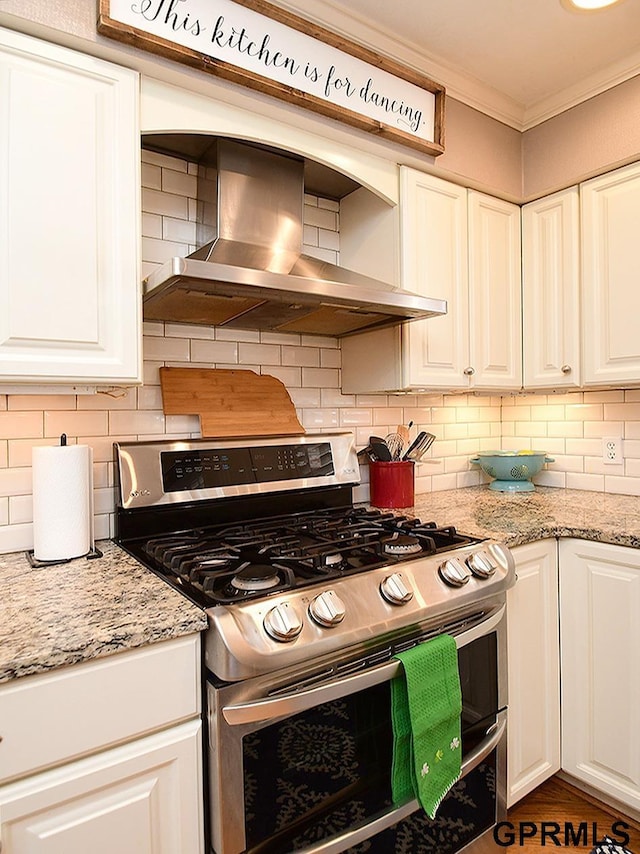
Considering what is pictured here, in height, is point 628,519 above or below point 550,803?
above

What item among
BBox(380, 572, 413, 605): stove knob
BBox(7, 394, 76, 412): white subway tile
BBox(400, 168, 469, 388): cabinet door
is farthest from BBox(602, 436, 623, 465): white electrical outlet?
BBox(7, 394, 76, 412): white subway tile

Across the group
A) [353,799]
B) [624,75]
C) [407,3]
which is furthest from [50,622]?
[624,75]

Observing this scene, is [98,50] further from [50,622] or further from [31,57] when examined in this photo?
[50,622]

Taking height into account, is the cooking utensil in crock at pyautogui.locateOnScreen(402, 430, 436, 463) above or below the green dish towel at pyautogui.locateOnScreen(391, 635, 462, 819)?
above

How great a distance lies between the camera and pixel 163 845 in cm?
102

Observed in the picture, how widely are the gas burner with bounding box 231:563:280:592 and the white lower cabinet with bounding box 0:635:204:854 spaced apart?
155mm

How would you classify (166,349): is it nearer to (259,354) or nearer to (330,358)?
(259,354)

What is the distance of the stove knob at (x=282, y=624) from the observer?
104 centimetres

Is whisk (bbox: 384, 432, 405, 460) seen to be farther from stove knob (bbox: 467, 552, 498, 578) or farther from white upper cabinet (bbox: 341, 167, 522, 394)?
stove knob (bbox: 467, 552, 498, 578)

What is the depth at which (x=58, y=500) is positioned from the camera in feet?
4.45

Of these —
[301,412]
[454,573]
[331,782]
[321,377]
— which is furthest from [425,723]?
[321,377]

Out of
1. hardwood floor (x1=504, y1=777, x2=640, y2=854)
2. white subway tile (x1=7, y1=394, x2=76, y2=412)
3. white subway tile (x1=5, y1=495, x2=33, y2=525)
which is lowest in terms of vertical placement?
hardwood floor (x1=504, y1=777, x2=640, y2=854)

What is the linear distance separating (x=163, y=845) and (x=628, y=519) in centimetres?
161

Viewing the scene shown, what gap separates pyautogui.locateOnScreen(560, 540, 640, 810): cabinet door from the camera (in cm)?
162
